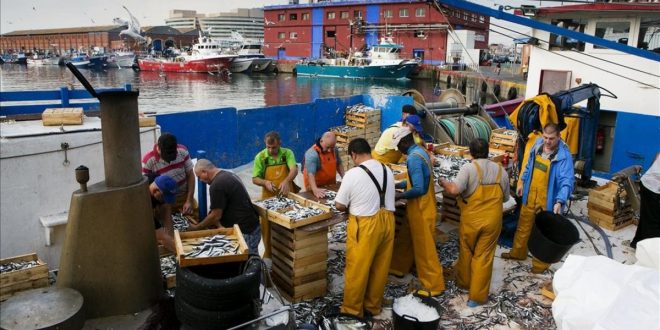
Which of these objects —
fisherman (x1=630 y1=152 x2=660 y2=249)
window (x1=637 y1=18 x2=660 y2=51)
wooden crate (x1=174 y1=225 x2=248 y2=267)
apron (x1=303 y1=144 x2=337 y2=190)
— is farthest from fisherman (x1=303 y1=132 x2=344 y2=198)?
window (x1=637 y1=18 x2=660 y2=51)

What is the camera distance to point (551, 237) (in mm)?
6461

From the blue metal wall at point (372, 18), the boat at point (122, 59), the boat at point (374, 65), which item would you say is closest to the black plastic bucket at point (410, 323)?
the boat at point (374, 65)

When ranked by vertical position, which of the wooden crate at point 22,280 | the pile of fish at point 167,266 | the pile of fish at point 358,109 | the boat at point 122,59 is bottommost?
the pile of fish at point 167,266

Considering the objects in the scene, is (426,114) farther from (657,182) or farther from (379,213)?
(379,213)

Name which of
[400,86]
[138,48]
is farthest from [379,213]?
[138,48]

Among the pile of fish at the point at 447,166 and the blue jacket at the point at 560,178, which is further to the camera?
the pile of fish at the point at 447,166

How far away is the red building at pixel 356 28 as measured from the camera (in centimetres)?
5834

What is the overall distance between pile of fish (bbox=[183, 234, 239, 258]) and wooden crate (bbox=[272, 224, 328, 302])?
1.07 meters

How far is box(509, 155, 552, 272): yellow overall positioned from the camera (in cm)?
670

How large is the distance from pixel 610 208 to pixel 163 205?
7.65 m

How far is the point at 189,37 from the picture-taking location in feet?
366

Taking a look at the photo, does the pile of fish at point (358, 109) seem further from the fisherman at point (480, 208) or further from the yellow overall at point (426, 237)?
the fisherman at point (480, 208)

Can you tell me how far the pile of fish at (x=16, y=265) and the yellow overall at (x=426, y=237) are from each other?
4176 mm

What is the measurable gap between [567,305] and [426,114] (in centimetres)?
889
